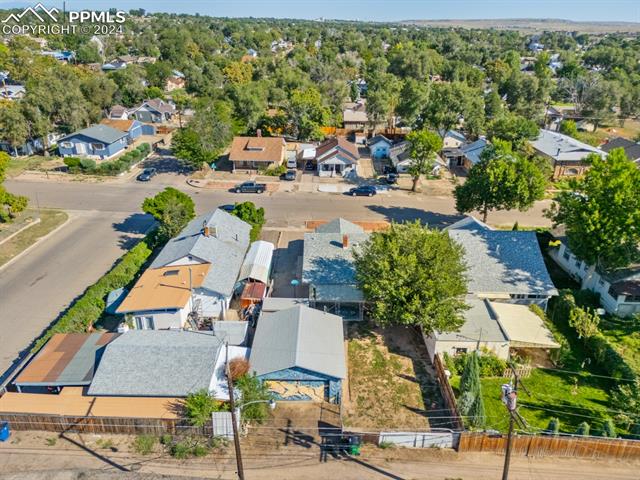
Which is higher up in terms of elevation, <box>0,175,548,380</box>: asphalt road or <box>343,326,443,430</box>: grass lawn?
<box>0,175,548,380</box>: asphalt road

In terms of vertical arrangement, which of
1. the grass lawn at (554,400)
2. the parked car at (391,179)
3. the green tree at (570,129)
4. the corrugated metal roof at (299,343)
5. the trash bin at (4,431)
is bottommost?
the grass lawn at (554,400)

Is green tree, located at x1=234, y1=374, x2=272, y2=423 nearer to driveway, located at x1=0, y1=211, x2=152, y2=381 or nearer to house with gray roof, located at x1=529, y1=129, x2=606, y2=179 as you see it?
driveway, located at x1=0, y1=211, x2=152, y2=381

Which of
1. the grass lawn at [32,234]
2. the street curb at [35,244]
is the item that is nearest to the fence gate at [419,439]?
the street curb at [35,244]

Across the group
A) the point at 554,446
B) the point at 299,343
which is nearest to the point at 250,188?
the point at 299,343

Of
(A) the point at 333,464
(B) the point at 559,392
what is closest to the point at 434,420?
(A) the point at 333,464

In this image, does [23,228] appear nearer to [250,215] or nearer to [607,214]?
[250,215]

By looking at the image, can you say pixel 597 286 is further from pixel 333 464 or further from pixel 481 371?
pixel 333 464

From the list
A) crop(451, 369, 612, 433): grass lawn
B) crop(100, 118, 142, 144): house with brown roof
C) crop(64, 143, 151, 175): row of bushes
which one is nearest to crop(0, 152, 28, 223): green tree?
crop(64, 143, 151, 175): row of bushes

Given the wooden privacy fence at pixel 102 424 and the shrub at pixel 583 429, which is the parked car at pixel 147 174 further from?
the shrub at pixel 583 429
